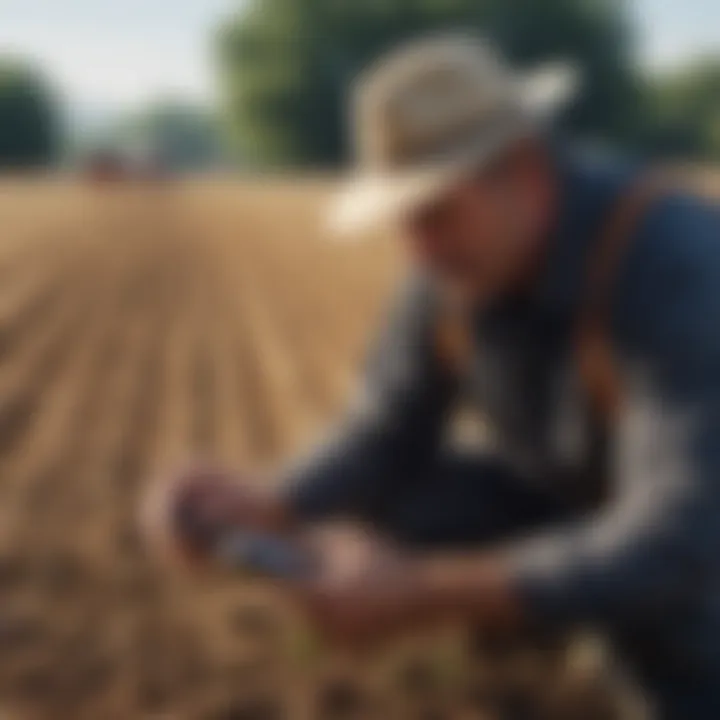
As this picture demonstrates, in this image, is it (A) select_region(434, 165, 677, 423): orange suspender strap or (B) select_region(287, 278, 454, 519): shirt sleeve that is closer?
(A) select_region(434, 165, 677, 423): orange suspender strap

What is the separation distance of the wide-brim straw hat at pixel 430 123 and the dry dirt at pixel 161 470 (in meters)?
1.05

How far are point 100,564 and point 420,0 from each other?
30.9 metres

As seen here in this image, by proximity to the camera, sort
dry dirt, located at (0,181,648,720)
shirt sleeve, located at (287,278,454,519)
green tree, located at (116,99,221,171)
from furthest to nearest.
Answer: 1. green tree, located at (116,99,221,171)
2. dry dirt, located at (0,181,648,720)
3. shirt sleeve, located at (287,278,454,519)

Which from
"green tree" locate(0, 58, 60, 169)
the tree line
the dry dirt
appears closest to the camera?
the dry dirt

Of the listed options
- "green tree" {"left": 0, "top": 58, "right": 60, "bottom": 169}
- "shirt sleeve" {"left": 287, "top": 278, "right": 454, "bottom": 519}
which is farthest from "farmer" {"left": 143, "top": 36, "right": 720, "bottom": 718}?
"green tree" {"left": 0, "top": 58, "right": 60, "bottom": 169}

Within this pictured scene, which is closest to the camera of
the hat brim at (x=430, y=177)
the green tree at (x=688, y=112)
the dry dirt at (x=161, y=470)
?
the hat brim at (x=430, y=177)

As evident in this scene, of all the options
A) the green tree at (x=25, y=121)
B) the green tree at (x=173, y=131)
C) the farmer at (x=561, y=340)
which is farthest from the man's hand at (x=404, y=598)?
the green tree at (x=173, y=131)

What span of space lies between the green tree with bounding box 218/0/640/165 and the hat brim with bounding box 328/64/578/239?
27.3 metres

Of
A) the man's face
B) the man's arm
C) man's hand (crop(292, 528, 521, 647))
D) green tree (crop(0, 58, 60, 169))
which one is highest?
the man's face

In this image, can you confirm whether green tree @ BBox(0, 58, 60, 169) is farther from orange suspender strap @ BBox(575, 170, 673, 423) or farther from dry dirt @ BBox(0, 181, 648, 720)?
orange suspender strap @ BBox(575, 170, 673, 423)

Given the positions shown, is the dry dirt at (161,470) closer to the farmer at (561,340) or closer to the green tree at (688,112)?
the farmer at (561,340)

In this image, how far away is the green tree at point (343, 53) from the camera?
1213 inches

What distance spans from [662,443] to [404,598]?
401 mm

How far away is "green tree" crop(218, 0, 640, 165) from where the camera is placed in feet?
101
